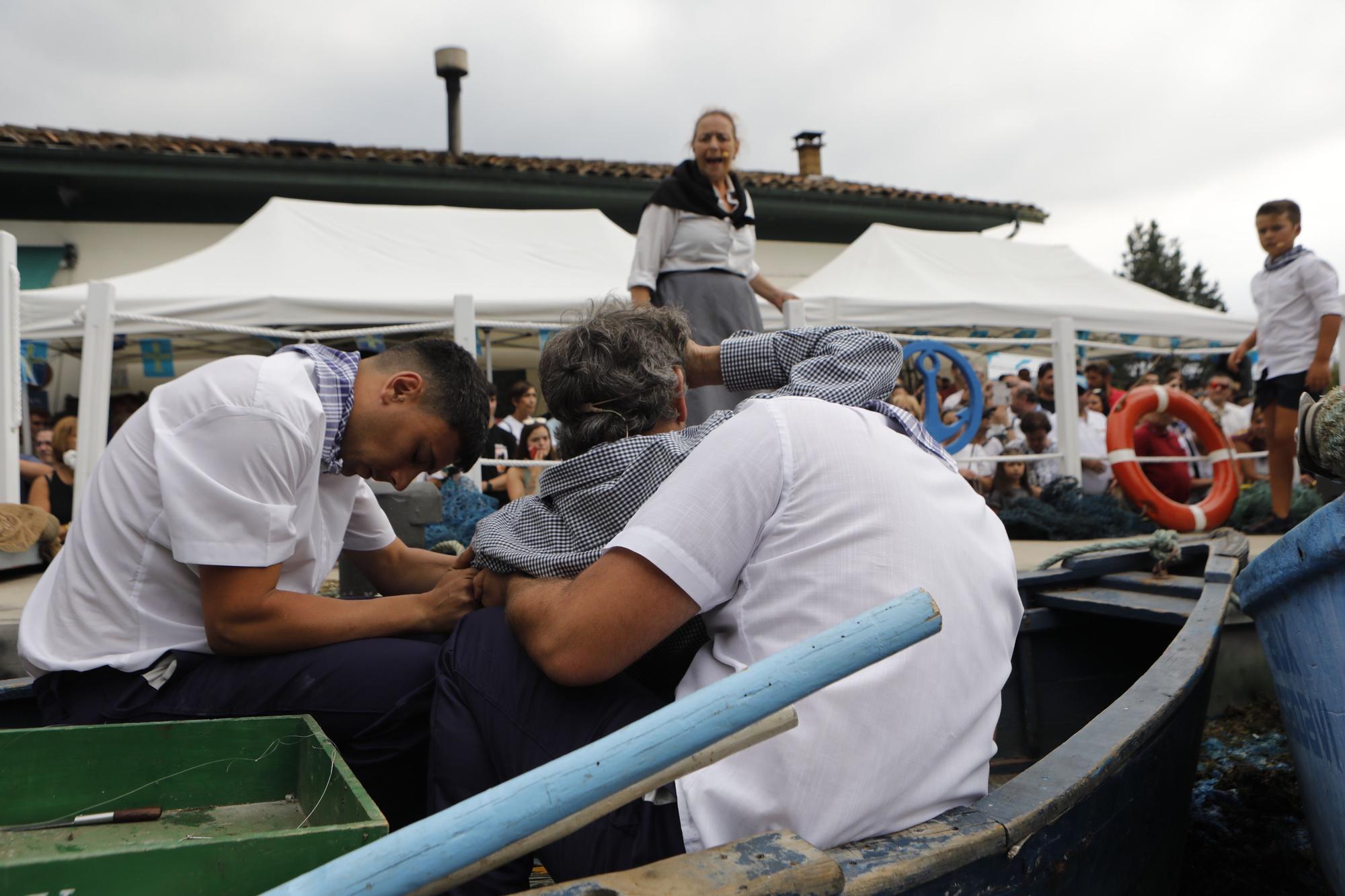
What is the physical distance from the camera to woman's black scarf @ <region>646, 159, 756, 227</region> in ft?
12.9

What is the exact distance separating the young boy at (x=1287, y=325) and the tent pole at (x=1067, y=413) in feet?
3.63

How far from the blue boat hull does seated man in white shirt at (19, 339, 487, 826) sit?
5.09ft

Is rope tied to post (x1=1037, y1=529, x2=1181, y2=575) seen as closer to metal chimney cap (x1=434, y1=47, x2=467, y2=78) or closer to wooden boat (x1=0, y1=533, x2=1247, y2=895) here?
wooden boat (x1=0, y1=533, x2=1247, y2=895)

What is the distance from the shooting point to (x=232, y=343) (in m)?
9.98

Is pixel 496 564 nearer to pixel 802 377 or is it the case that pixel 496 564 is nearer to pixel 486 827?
pixel 802 377

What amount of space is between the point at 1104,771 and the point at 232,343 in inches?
393

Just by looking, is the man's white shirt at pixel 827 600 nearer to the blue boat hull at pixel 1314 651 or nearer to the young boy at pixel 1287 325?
the blue boat hull at pixel 1314 651

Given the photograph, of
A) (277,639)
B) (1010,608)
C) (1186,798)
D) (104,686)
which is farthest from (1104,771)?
(104,686)

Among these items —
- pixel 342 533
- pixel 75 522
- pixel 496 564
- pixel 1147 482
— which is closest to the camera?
pixel 496 564

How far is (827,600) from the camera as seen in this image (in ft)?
4.17

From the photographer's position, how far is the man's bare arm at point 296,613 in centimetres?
168

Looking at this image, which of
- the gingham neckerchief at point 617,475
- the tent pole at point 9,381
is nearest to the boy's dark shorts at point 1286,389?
the gingham neckerchief at point 617,475

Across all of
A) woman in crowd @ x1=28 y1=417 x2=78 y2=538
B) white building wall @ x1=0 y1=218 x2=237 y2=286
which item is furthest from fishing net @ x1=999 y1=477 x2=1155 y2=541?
white building wall @ x1=0 y1=218 x2=237 y2=286

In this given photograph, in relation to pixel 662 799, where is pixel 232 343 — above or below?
above
